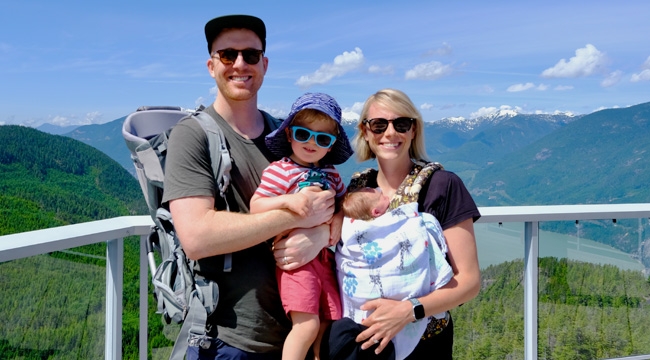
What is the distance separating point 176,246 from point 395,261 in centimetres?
68

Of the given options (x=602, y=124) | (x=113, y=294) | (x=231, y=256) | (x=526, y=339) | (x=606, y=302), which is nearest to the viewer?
Answer: (x=231, y=256)

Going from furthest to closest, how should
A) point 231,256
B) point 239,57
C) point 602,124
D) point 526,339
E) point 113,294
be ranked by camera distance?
point 602,124
point 526,339
point 113,294
point 239,57
point 231,256

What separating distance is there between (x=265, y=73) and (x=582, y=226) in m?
2.42

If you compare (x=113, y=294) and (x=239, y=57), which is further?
(x=113, y=294)

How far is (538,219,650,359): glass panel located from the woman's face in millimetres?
1770

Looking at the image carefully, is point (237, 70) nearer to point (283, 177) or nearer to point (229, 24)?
point (229, 24)

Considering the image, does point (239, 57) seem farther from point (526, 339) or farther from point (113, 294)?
point (526, 339)

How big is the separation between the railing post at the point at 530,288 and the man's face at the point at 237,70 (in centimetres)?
209

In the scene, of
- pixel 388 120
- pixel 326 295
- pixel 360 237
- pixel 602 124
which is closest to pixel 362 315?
pixel 326 295

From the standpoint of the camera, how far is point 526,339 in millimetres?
3459

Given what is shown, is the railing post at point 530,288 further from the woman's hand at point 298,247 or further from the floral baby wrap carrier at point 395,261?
the woman's hand at point 298,247

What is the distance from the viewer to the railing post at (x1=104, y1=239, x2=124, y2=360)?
2.61m

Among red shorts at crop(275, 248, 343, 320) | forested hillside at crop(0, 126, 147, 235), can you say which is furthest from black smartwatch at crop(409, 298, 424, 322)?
forested hillside at crop(0, 126, 147, 235)

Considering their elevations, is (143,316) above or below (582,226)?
below
